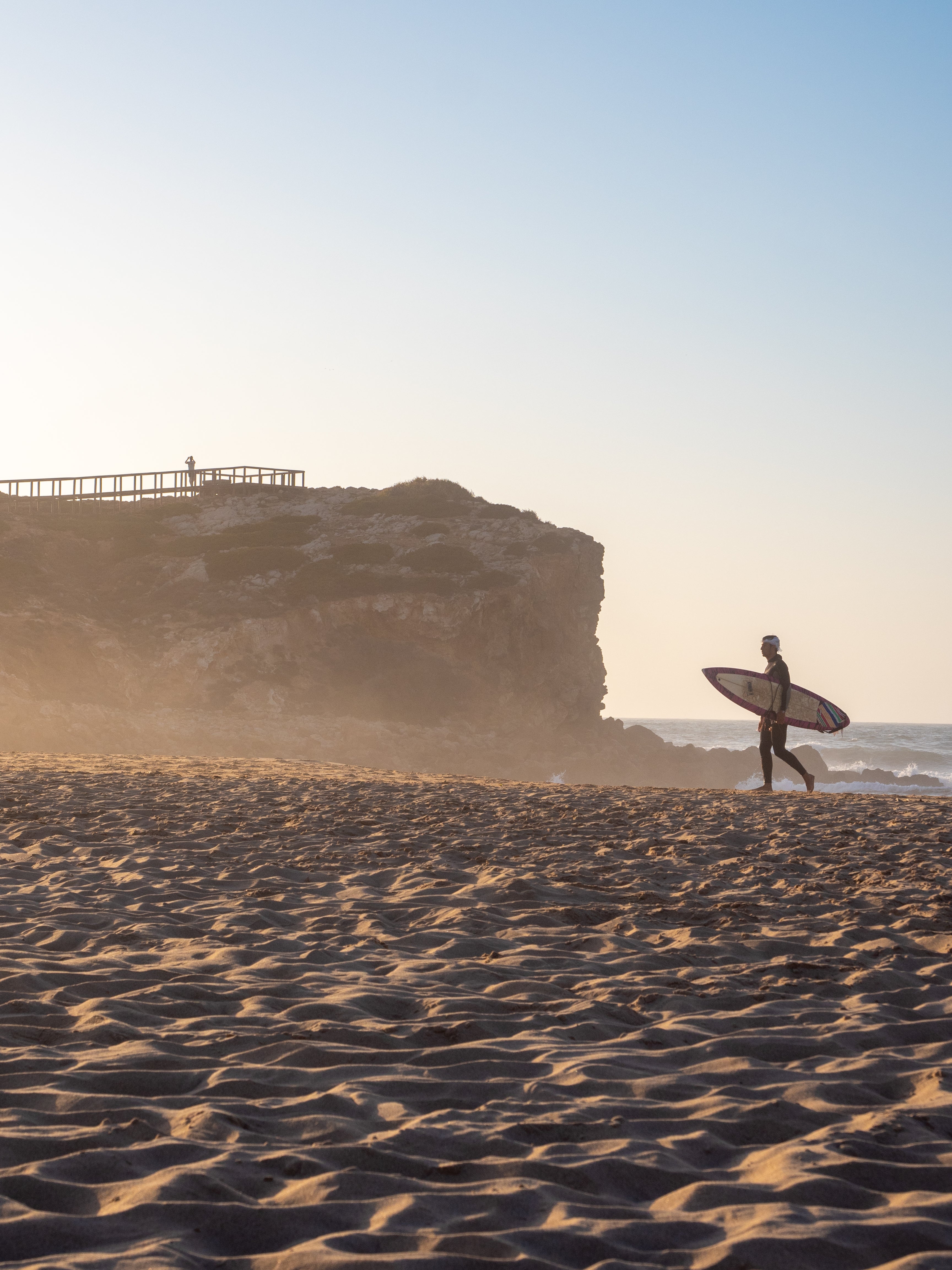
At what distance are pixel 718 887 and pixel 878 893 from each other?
3.45 feet

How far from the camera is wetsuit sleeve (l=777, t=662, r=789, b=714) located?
568 inches

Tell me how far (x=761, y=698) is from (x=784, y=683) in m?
6.44

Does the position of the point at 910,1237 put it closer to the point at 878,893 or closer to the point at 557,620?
the point at 878,893

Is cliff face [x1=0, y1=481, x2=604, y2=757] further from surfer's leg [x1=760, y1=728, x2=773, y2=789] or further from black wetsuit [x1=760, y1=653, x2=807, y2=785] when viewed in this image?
black wetsuit [x1=760, y1=653, x2=807, y2=785]

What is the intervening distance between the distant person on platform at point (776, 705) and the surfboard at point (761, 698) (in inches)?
217

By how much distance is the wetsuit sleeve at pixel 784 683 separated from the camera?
1442 cm

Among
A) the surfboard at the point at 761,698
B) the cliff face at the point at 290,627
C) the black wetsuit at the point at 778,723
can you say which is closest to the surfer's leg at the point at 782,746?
the black wetsuit at the point at 778,723

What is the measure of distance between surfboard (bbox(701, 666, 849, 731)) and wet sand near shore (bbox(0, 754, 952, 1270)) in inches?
477

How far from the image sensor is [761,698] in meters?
20.8

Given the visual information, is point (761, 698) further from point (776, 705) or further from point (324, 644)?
point (324, 644)

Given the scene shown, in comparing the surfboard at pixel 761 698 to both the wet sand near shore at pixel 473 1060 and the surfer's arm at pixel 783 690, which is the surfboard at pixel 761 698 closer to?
the surfer's arm at pixel 783 690

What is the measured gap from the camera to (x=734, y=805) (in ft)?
40.6

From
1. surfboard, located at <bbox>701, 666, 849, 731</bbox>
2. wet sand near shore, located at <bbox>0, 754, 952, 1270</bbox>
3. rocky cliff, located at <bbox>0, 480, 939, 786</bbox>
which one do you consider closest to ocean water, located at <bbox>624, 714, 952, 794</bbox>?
rocky cliff, located at <bbox>0, 480, 939, 786</bbox>

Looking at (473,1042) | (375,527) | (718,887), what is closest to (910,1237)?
(473,1042)
